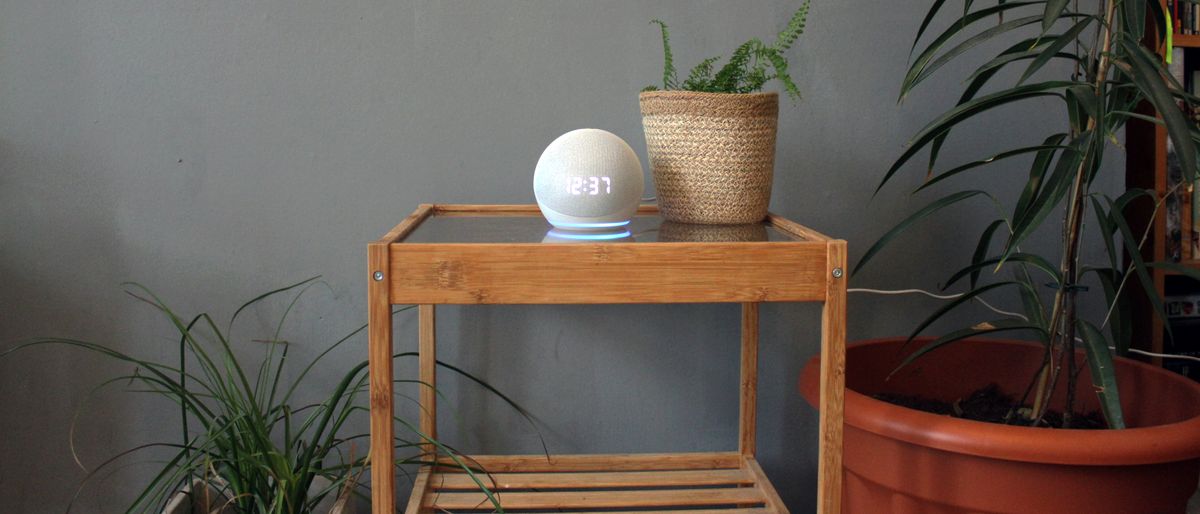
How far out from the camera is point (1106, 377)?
1031 mm

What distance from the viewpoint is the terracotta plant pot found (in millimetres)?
979

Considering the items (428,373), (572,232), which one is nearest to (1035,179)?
(572,232)

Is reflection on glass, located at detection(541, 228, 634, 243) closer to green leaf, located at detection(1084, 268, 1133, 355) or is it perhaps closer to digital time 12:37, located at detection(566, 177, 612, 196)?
digital time 12:37, located at detection(566, 177, 612, 196)

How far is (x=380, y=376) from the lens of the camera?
0.95 m

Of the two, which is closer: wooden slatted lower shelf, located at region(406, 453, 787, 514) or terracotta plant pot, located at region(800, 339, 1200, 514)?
terracotta plant pot, located at region(800, 339, 1200, 514)

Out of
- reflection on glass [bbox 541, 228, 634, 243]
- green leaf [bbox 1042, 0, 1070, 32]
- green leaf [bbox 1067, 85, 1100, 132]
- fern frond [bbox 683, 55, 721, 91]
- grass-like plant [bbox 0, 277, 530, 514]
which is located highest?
green leaf [bbox 1042, 0, 1070, 32]

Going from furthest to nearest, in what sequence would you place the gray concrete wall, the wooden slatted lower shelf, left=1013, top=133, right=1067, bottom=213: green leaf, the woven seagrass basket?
the gray concrete wall → the wooden slatted lower shelf → the woven seagrass basket → left=1013, top=133, right=1067, bottom=213: green leaf

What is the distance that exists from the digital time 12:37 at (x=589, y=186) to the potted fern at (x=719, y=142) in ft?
0.41

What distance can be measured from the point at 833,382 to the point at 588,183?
0.34 meters

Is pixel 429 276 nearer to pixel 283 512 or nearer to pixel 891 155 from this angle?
pixel 283 512

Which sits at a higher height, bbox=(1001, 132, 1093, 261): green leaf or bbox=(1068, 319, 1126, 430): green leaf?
bbox=(1001, 132, 1093, 261): green leaf

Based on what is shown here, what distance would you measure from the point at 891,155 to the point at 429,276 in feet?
Result: 2.70

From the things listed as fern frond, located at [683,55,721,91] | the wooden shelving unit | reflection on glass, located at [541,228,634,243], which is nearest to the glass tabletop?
reflection on glass, located at [541,228,634,243]

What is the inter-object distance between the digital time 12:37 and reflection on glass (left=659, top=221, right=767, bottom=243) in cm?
8
